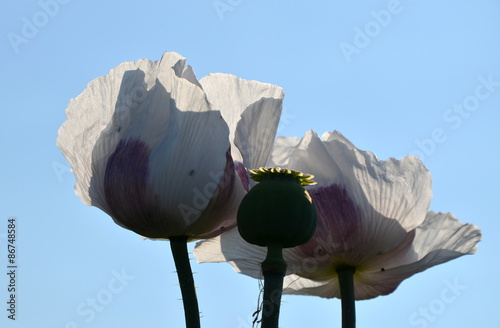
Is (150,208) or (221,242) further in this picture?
(221,242)

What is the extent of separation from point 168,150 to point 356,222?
45 centimetres

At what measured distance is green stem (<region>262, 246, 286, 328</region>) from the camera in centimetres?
127

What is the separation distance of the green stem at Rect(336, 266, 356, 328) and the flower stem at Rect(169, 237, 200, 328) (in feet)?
1.06

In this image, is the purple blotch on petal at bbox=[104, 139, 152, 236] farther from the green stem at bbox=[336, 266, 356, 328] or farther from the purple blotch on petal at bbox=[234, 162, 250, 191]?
the green stem at bbox=[336, 266, 356, 328]

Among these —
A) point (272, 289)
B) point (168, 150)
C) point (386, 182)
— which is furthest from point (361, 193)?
point (272, 289)

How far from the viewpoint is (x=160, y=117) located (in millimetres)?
1653

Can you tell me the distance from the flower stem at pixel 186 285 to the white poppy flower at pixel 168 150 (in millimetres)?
47

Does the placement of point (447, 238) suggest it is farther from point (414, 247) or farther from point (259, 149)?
point (259, 149)

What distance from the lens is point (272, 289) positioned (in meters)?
1.29

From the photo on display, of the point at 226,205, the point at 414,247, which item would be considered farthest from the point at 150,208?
the point at 414,247

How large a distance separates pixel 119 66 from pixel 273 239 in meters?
0.65

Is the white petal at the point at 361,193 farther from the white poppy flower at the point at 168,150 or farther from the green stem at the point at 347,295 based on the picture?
the white poppy flower at the point at 168,150

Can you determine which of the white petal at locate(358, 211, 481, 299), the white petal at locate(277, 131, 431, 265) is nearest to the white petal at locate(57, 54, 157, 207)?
the white petal at locate(277, 131, 431, 265)

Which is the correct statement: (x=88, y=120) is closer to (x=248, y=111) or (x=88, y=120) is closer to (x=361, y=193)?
(x=248, y=111)
